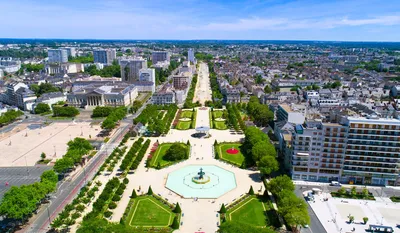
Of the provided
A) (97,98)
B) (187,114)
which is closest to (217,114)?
(187,114)

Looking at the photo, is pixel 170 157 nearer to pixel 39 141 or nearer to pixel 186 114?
pixel 39 141

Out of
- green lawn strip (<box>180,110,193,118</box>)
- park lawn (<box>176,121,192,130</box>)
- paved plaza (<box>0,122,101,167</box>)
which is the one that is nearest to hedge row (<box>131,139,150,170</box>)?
park lawn (<box>176,121,192,130</box>)

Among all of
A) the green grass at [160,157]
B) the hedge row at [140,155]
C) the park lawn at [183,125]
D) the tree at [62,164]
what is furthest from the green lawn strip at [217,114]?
the tree at [62,164]

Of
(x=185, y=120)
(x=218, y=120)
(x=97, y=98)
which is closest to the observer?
(x=218, y=120)

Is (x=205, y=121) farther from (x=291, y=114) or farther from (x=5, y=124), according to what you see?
(x=5, y=124)

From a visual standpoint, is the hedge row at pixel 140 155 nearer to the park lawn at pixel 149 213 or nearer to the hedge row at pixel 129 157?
the hedge row at pixel 129 157

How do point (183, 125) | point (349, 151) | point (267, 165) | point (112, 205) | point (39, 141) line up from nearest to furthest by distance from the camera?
point (112, 205), point (349, 151), point (267, 165), point (39, 141), point (183, 125)
